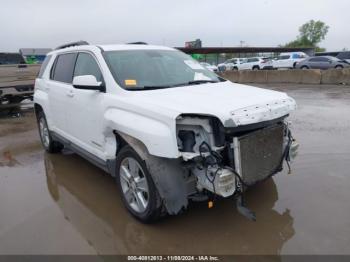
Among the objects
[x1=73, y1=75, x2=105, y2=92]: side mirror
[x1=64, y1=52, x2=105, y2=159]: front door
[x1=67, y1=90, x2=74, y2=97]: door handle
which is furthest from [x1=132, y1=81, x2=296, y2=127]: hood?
[x1=67, y1=90, x2=74, y2=97]: door handle

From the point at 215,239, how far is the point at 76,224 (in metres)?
1.56

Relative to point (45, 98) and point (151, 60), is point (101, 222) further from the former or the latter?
point (45, 98)

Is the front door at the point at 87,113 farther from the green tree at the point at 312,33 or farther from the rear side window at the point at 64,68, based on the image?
the green tree at the point at 312,33

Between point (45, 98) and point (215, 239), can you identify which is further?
point (45, 98)

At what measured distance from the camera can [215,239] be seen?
10.9ft

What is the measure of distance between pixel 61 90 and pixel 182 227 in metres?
2.96

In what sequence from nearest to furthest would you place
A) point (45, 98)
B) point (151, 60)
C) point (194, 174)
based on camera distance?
1. point (194, 174)
2. point (151, 60)
3. point (45, 98)

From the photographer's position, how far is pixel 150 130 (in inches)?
126

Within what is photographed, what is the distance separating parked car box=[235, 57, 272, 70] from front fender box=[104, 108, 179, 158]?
102ft

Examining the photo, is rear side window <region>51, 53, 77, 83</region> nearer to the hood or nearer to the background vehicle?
the hood

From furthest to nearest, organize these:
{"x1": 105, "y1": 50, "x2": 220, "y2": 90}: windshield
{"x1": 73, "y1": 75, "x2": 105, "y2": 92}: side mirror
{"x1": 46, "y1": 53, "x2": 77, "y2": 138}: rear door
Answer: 1. {"x1": 46, "y1": 53, "x2": 77, "y2": 138}: rear door
2. {"x1": 105, "y1": 50, "x2": 220, "y2": 90}: windshield
3. {"x1": 73, "y1": 75, "x2": 105, "y2": 92}: side mirror

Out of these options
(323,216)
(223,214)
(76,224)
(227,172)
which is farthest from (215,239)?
(76,224)

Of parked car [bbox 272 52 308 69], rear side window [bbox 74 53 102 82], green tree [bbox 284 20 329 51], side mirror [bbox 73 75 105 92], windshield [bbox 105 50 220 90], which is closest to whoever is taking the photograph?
side mirror [bbox 73 75 105 92]

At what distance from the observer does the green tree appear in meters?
94.2
